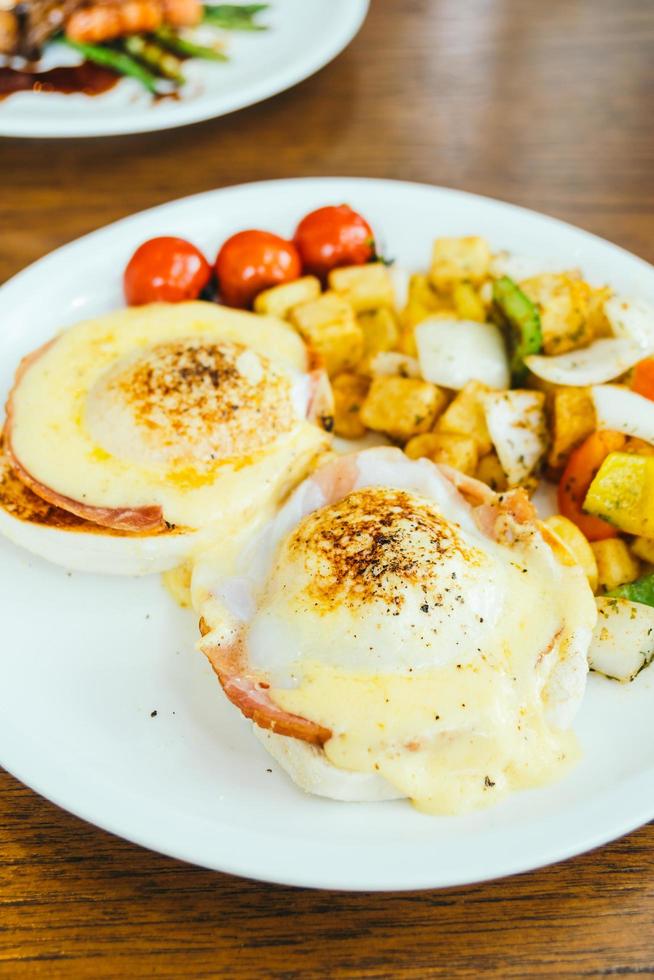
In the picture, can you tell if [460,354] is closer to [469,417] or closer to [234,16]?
[469,417]

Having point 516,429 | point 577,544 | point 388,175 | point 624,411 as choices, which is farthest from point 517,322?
point 388,175

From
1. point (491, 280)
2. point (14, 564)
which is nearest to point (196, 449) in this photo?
point (14, 564)

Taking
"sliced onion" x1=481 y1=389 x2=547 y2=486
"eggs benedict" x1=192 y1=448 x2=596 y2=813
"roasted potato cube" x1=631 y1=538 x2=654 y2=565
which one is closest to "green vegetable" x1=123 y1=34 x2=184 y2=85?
"sliced onion" x1=481 y1=389 x2=547 y2=486

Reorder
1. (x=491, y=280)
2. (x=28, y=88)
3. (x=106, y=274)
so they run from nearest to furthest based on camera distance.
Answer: (x=491, y=280), (x=106, y=274), (x=28, y=88)

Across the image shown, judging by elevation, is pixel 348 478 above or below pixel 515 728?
above

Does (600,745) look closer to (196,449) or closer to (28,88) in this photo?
(196,449)

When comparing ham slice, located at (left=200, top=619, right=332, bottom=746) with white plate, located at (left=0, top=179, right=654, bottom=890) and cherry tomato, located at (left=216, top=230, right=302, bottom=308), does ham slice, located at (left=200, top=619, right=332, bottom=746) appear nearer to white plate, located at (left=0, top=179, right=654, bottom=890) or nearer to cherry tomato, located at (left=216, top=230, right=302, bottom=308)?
white plate, located at (left=0, top=179, right=654, bottom=890)

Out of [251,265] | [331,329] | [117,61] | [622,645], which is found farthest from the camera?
[117,61]
